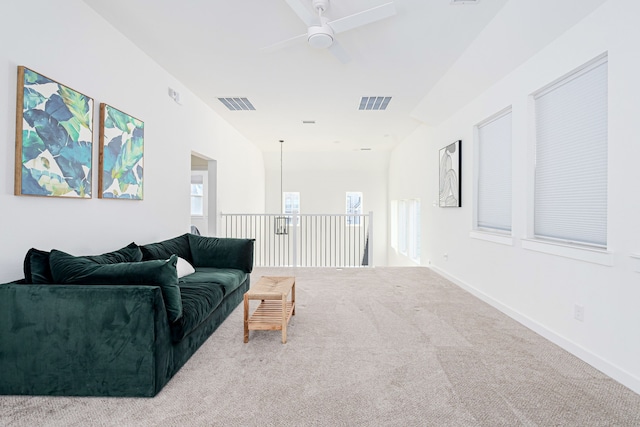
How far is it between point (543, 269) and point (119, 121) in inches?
168

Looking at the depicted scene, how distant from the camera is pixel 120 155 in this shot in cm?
323

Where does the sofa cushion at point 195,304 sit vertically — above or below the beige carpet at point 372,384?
above

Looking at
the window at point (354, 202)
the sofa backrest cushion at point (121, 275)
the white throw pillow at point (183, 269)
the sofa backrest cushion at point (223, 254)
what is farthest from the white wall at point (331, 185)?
the sofa backrest cushion at point (121, 275)

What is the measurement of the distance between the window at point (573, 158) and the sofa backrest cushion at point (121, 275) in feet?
10.3

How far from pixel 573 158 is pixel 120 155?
4159mm

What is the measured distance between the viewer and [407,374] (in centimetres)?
226

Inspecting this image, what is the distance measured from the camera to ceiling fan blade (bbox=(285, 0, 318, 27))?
2564 millimetres

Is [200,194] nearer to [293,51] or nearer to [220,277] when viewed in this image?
[220,277]

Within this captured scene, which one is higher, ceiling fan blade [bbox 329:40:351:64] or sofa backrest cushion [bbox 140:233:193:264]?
ceiling fan blade [bbox 329:40:351:64]

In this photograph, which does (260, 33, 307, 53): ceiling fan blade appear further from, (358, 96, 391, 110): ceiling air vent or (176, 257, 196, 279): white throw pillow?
(176, 257, 196, 279): white throw pillow

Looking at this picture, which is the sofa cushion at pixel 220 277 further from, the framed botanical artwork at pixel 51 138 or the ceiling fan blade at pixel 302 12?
the ceiling fan blade at pixel 302 12

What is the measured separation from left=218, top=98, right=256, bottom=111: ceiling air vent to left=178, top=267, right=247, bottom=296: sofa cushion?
9.34 feet

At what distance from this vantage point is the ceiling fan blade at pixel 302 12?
8.41ft

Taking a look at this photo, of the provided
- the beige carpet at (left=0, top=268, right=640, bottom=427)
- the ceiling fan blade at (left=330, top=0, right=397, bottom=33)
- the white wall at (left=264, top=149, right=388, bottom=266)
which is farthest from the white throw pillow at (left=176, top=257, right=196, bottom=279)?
the white wall at (left=264, top=149, right=388, bottom=266)
